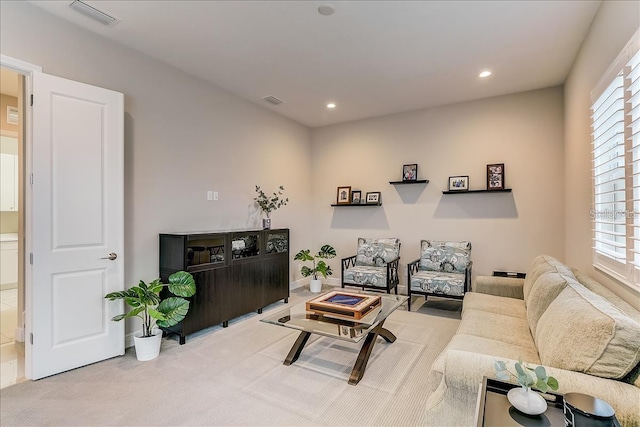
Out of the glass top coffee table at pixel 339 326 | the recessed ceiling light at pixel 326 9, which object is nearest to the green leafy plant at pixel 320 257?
the glass top coffee table at pixel 339 326

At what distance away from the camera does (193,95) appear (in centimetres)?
374

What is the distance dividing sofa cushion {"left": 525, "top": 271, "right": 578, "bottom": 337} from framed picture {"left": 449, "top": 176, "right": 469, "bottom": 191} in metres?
2.41

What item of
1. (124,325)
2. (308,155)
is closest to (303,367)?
(124,325)

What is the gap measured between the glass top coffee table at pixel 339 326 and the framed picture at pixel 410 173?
2476mm

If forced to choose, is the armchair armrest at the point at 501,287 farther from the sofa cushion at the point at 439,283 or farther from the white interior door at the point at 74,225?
the white interior door at the point at 74,225

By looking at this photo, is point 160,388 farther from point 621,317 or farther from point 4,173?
point 4,173

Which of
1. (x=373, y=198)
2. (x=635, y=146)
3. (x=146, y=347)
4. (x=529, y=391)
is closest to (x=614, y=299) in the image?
(x=635, y=146)

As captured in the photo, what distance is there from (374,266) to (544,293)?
2.76 m

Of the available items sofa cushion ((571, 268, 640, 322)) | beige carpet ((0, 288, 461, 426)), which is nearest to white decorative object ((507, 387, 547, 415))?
sofa cushion ((571, 268, 640, 322))

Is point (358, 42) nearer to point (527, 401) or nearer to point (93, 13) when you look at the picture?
point (93, 13)

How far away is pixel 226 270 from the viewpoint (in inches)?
142

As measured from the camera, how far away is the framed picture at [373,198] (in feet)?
17.2

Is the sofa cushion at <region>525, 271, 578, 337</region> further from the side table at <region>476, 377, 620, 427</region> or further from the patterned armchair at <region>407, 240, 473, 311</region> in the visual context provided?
the patterned armchair at <region>407, 240, 473, 311</region>

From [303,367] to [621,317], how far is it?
2075mm
